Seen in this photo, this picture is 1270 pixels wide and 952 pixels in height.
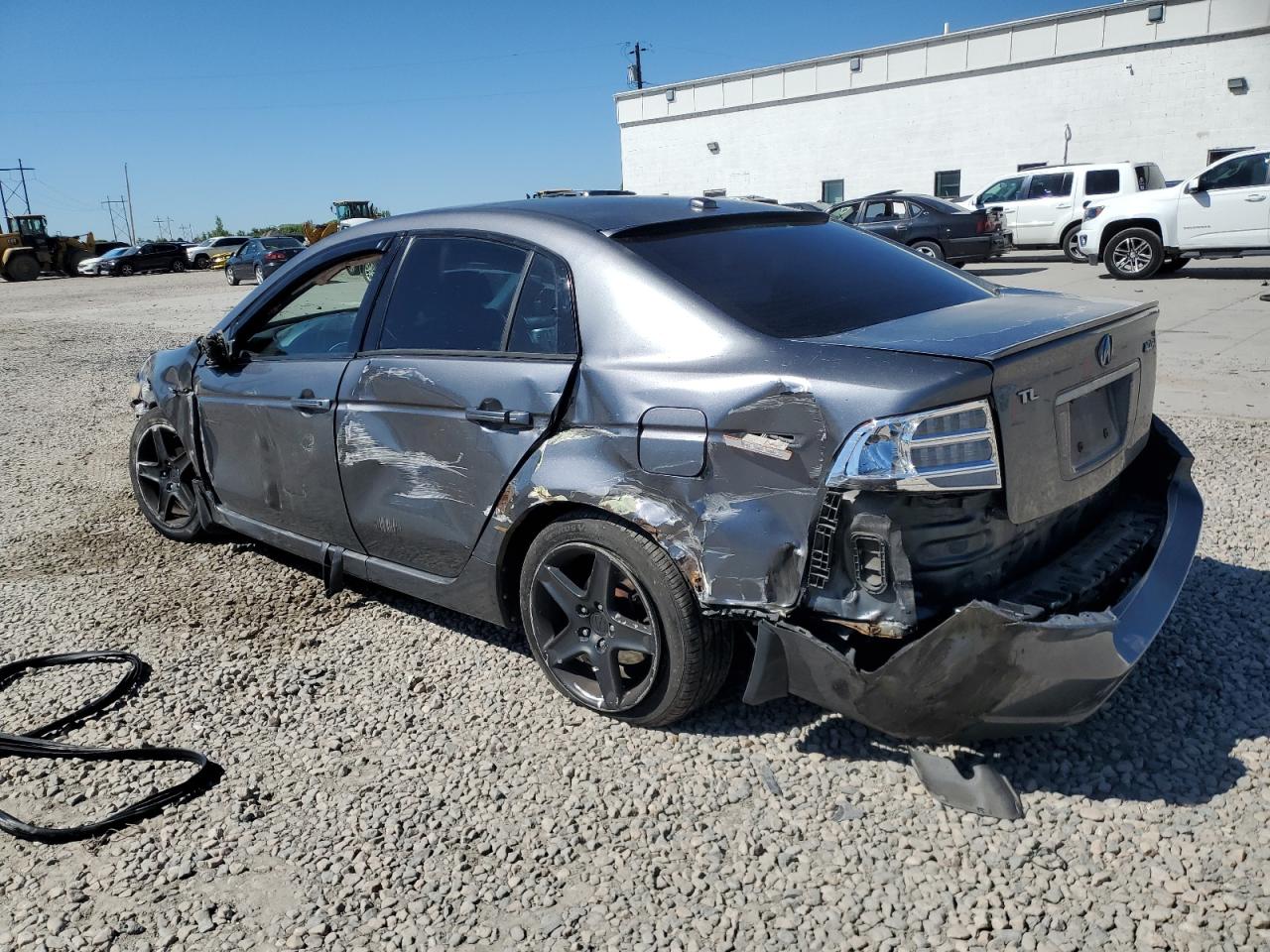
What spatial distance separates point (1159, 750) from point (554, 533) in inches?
73.7

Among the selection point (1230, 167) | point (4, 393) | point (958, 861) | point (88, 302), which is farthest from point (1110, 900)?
point (88, 302)

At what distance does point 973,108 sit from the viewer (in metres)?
30.2

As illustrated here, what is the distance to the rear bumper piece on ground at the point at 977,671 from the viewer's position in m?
2.27

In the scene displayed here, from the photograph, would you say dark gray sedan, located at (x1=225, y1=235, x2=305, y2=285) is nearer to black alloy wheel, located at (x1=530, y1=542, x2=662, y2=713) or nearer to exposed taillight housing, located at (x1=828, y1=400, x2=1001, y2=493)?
black alloy wheel, located at (x1=530, y1=542, x2=662, y2=713)

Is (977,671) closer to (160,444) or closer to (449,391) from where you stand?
(449,391)

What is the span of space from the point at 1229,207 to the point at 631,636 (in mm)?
14778

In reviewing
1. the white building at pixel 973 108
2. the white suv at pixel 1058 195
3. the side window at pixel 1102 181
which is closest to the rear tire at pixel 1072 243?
the white suv at pixel 1058 195

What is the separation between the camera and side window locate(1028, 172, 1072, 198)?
63.9 feet

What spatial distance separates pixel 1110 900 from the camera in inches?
87.0

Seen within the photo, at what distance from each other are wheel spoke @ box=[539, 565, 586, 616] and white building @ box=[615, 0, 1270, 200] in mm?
28946

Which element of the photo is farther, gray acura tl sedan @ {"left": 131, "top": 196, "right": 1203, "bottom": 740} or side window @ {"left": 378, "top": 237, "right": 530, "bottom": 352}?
side window @ {"left": 378, "top": 237, "right": 530, "bottom": 352}

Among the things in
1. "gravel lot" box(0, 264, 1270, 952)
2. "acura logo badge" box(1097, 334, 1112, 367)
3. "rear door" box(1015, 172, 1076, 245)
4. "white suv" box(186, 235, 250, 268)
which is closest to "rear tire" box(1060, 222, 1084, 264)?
"rear door" box(1015, 172, 1076, 245)

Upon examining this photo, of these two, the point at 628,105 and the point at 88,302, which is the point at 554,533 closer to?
the point at 88,302

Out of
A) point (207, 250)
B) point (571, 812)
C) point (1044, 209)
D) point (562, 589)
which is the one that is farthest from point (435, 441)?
point (207, 250)
